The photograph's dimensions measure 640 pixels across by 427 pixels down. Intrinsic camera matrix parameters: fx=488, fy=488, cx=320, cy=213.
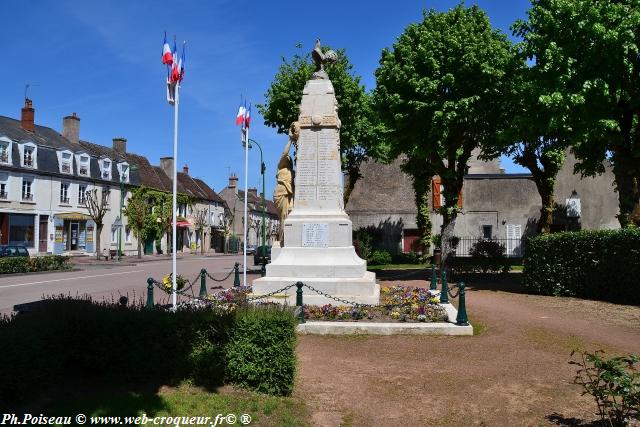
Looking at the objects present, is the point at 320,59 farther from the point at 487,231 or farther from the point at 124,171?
the point at 124,171

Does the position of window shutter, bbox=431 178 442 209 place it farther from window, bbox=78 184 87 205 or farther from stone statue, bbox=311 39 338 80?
window, bbox=78 184 87 205

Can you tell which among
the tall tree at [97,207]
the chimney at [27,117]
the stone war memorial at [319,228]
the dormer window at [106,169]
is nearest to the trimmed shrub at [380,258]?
the stone war memorial at [319,228]

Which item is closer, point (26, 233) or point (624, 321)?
point (624, 321)

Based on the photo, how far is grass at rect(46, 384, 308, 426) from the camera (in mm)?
4906

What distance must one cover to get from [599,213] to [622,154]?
20575 millimetres

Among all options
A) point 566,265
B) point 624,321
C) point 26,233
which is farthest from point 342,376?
point 26,233

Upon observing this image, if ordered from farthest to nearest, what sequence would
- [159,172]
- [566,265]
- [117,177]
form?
[159,172], [117,177], [566,265]

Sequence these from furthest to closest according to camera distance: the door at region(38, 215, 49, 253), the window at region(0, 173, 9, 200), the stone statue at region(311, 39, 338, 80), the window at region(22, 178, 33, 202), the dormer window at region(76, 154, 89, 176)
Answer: the dormer window at region(76, 154, 89, 176)
the door at region(38, 215, 49, 253)
the window at region(22, 178, 33, 202)
the window at region(0, 173, 9, 200)
the stone statue at region(311, 39, 338, 80)

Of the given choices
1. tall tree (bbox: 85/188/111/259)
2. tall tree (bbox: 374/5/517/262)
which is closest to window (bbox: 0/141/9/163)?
tall tree (bbox: 85/188/111/259)

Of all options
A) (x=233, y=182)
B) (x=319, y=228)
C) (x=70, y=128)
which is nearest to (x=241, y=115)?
(x=319, y=228)

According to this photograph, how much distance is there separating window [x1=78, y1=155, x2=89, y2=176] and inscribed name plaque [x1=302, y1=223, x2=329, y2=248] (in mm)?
38017

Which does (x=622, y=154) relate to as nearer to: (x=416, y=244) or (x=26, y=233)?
(x=416, y=244)

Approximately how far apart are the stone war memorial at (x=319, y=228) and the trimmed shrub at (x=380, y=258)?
→ 20.0 meters

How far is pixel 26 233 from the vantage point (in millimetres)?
38812
